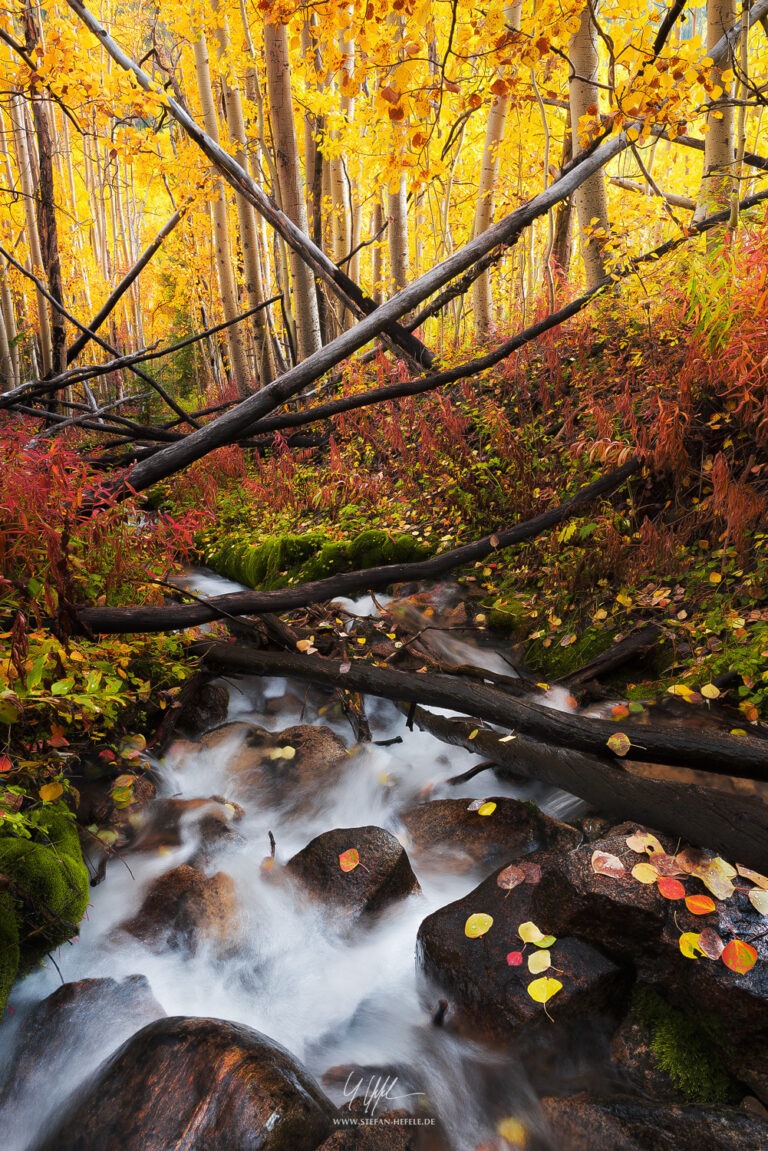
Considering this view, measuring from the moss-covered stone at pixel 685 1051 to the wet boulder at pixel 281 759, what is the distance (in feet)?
6.45

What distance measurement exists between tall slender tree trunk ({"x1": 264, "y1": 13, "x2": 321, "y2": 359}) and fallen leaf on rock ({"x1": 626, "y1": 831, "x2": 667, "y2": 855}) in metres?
6.71

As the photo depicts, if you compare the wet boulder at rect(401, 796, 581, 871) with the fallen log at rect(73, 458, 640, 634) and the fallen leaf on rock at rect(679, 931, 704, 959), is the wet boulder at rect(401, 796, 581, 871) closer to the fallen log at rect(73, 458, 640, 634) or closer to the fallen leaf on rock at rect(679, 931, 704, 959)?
the fallen leaf on rock at rect(679, 931, 704, 959)

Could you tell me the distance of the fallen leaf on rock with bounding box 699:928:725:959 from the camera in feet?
5.44

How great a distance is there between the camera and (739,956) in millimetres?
1628

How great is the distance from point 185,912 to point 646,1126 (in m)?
1.90

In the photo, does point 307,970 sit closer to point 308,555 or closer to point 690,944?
point 690,944

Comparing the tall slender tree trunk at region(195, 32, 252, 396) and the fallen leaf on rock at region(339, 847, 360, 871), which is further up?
the tall slender tree trunk at region(195, 32, 252, 396)

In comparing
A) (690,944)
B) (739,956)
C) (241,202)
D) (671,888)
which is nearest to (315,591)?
(671,888)

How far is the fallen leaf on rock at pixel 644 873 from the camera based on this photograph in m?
1.86

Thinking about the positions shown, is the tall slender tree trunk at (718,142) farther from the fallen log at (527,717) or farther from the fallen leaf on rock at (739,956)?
the fallen leaf on rock at (739,956)

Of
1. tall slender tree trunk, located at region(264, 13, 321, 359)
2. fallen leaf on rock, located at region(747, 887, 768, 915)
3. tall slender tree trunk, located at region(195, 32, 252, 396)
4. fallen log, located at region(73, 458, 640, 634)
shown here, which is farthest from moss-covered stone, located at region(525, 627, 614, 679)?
tall slender tree trunk, located at region(195, 32, 252, 396)

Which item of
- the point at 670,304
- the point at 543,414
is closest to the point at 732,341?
the point at 670,304

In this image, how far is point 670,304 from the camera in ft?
13.7

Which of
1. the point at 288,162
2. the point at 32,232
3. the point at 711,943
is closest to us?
the point at 711,943
